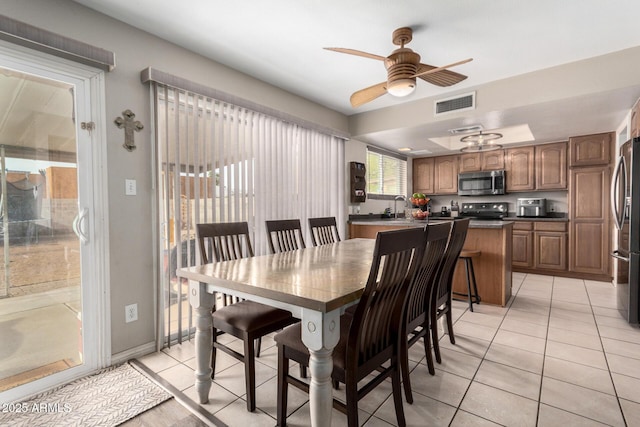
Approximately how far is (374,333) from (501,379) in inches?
45.5

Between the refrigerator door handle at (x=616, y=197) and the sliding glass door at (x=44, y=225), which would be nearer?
the sliding glass door at (x=44, y=225)

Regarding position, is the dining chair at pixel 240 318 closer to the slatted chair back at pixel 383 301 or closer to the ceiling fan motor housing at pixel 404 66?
the slatted chair back at pixel 383 301

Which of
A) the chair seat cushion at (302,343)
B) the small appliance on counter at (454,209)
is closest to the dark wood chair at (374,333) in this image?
the chair seat cushion at (302,343)

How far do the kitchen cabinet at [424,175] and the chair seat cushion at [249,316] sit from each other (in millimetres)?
5018

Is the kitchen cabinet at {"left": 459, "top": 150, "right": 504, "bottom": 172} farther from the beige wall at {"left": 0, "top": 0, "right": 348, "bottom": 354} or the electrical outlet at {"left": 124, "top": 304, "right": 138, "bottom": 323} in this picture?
the electrical outlet at {"left": 124, "top": 304, "right": 138, "bottom": 323}

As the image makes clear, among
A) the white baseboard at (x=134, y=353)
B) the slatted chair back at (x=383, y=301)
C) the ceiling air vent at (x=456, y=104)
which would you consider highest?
the ceiling air vent at (x=456, y=104)

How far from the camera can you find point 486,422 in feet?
5.18

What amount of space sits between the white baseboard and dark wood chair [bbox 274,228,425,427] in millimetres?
1378

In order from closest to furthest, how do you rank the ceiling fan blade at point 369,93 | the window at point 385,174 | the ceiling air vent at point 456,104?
the ceiling fan blade at point 369,93 → the ceiling air vent at point 456,104 → the window at point 385,174

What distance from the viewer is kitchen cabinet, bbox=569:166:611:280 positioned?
4.32 metres

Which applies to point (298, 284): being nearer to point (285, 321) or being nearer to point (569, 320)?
point (285, 321)

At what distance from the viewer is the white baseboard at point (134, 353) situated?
2.20 metres

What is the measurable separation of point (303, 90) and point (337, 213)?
167cm

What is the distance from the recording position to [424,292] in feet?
6.42
